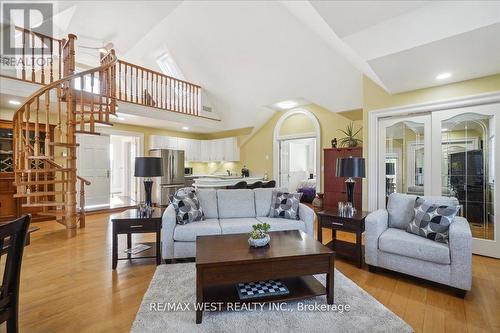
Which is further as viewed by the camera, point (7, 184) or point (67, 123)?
point (7, 184)

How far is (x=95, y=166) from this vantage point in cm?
638

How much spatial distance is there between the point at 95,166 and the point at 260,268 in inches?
240

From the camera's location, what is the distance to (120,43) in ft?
20.7

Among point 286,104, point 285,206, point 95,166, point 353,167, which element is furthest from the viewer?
point 286,104

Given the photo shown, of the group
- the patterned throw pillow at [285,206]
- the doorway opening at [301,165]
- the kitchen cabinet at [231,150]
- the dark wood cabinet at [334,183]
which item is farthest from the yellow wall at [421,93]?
the kitchen cabinet at [231,150]

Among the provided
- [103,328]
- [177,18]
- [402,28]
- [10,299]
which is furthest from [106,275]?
[177,18]

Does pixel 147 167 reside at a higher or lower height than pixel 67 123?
lower

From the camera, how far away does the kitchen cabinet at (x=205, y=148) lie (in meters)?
7.65

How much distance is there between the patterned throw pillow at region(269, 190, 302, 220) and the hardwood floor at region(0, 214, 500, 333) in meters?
0.84

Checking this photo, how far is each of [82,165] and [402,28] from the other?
22.8 ft

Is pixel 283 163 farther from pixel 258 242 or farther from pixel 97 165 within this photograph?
pixel 258 242

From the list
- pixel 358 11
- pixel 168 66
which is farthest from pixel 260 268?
pixel 168 66

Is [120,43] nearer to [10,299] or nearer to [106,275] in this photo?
[106,275]

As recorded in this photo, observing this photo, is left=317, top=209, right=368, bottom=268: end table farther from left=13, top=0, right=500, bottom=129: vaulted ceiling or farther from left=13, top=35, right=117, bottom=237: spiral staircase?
left=13, top=35, right=117, bottom=237: spiral staircase
